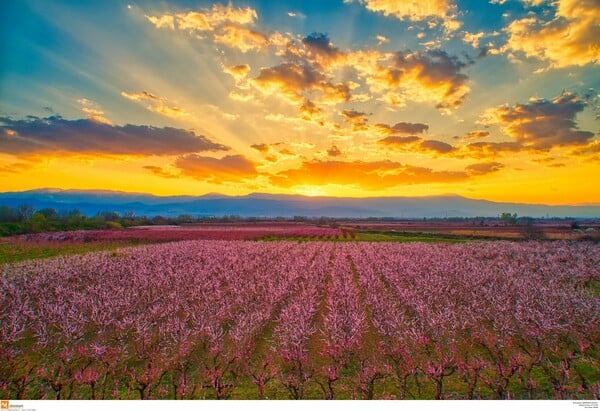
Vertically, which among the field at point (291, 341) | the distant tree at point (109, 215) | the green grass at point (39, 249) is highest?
the distant tree at point (109, 215)

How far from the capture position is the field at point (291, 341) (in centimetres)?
554

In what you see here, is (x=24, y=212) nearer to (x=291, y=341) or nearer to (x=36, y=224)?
(x=36, y=224)

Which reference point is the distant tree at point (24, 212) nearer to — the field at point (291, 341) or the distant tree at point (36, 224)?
the distant tree at point (36, 224)

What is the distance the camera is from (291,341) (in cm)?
656

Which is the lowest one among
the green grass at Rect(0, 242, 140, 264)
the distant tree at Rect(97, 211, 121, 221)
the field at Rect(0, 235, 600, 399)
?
the green grass at Rect(0, 242, 140, 264)

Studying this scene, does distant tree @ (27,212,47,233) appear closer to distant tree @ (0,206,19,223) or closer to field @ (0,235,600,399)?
distant tree @ (0,206,19,223)

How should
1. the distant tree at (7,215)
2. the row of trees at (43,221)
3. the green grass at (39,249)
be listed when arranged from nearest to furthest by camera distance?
the green grass at (39,249) < the row of trees at (43,221) < the distant tree at (7,215)

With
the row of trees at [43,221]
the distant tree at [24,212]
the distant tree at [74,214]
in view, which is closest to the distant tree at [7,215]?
the row of trees at [43,221]

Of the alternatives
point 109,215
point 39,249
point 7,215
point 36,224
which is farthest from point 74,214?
point 39,249

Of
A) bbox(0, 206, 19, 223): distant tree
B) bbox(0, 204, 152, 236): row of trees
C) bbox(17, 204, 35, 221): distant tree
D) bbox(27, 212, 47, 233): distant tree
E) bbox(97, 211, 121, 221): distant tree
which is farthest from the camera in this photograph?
bbox(97, 211, 121, 221): distant tree

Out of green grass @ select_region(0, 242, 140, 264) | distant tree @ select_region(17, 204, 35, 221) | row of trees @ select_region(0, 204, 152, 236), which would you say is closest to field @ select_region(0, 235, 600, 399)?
green grass @ select_region(0, 242, 140, 264)

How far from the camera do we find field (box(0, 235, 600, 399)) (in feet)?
18.2
